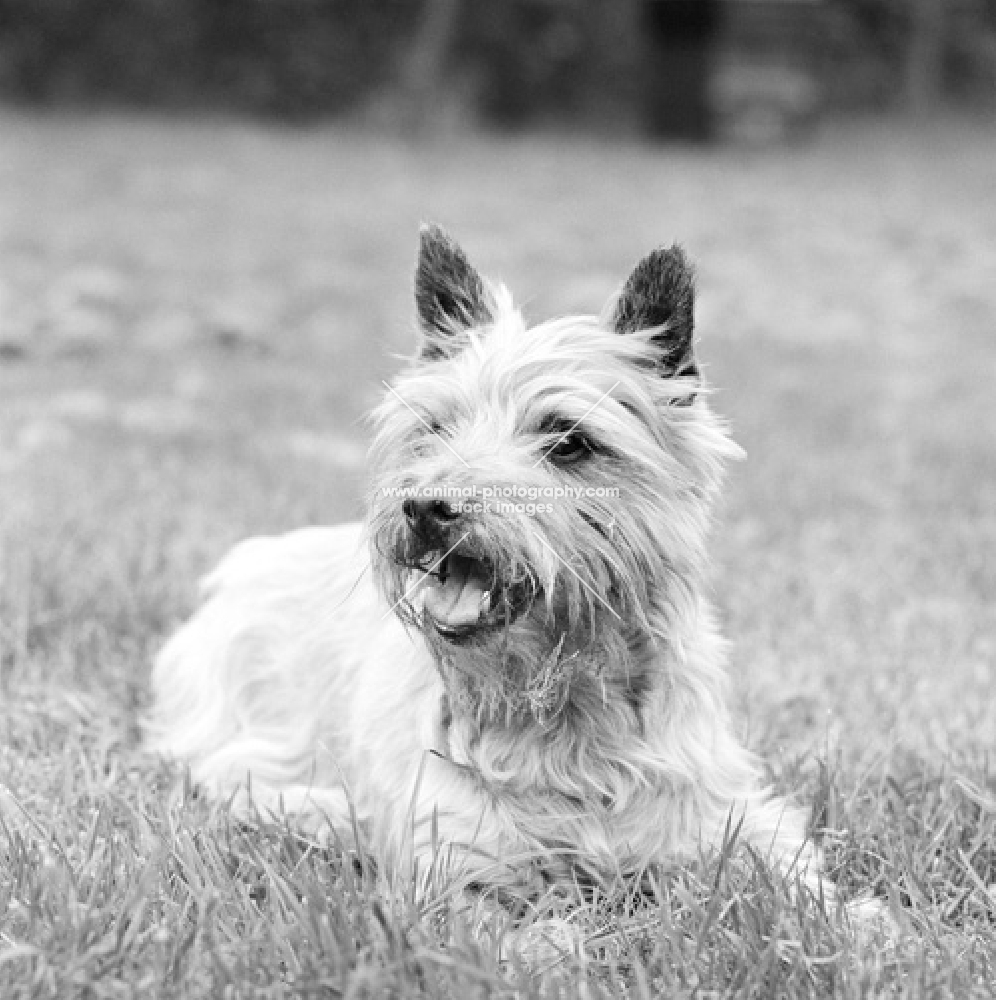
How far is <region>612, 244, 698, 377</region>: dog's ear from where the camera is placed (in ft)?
10.5

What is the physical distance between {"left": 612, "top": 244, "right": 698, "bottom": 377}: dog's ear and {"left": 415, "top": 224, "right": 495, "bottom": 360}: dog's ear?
1.35 feet

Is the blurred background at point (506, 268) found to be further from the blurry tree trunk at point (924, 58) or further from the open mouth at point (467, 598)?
the open mouth at point (467, 598)

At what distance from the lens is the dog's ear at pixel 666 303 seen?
10.5ft

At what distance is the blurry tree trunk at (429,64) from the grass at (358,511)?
5.24 m

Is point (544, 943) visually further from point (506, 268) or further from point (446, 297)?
point (506, 268)

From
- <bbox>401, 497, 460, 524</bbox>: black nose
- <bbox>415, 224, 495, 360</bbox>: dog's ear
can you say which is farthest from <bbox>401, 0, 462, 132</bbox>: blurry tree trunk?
<bbox>401, 497, 460, 524</bbox>: black nose

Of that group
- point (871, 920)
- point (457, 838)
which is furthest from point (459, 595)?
point (871, 920)

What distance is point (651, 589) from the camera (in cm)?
316

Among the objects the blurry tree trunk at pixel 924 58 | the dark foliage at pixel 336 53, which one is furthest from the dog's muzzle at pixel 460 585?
the blurry tree trunk at pixel 924 58

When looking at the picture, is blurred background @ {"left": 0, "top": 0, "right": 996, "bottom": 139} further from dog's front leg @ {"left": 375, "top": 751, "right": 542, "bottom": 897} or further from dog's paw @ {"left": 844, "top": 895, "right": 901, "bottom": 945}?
dog's paw @ {"left": 844, "top": 895, "right": 901, "bottom": 945}

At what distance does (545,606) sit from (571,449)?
0.36m

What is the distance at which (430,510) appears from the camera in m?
2.79

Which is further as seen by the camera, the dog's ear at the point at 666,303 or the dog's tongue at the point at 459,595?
the dog's ear at the point at 666,303

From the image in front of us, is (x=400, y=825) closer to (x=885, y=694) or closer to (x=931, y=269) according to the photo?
(x=885, y=694)
